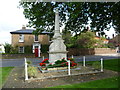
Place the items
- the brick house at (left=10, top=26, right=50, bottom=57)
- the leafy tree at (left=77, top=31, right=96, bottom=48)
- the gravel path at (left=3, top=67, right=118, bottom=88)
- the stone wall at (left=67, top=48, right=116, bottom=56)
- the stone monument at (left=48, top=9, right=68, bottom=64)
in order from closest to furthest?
the gravel path at (left=3, top=67, right=118, bottom=88) < the stone monument at (left=48, top=9, right=68, bottom=64) < the brick house at (left=10, top=26, right=50, bottom=57) < the stone wall at (left=67, top=48, right=116, bottom=56) < the leafy tree at (left=77, top=31, right=96, bottom=48)

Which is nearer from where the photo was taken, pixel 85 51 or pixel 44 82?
pixel 44 82

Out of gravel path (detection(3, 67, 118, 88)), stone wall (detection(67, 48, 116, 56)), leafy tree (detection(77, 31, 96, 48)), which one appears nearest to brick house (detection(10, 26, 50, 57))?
stone wall (detection(67, 48, 116, 56))

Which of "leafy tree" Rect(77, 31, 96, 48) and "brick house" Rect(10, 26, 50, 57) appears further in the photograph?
"leafy tree" Rect(77, 31, 96, 48)

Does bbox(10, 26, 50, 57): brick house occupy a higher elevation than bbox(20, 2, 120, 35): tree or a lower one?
lower

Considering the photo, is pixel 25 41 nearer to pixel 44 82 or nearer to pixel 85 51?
pixel 85 51

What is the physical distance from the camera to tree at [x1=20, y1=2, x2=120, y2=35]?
449 inches

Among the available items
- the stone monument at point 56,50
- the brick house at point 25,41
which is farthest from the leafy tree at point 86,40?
the stone monument at point 56,50

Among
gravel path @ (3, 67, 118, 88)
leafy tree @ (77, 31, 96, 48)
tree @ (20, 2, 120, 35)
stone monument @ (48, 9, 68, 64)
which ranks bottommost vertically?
gravel path @ (3, 67, 118, 88)

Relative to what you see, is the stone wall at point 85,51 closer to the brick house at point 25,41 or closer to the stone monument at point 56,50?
the brick house at point 25,41

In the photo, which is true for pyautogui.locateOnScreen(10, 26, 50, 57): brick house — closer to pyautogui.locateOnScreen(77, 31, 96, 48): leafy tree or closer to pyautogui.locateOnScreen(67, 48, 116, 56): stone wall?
pyautogui.locateOnScreen(67, 48, 116, 56): stone wall

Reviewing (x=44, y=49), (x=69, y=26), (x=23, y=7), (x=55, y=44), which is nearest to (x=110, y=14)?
(x=69, y=26)

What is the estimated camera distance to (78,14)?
10852 mm

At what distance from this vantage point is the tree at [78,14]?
1140 centimetres

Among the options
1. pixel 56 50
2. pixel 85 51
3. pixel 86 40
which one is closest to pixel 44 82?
pixel 56 50
